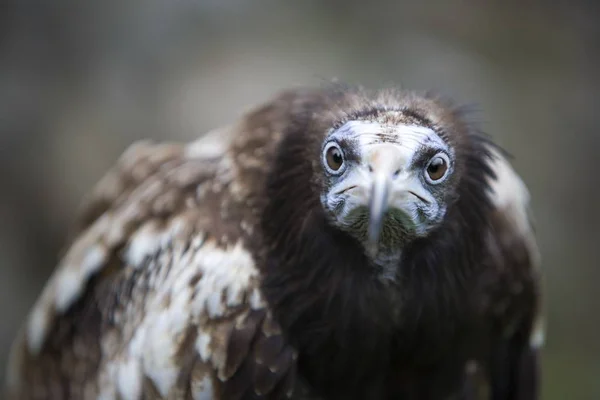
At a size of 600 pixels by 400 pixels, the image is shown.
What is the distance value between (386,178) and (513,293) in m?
1.42

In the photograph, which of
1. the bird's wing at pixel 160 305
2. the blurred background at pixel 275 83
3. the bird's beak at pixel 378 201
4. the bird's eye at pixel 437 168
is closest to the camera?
the bird's beak at pixel 378 201

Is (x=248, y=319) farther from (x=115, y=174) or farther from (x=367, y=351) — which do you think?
(x=115, y=174)

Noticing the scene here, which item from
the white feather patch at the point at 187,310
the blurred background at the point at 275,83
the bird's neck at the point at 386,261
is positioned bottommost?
the white feather patch at the point at 187,310

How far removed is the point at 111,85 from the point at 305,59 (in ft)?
5.48

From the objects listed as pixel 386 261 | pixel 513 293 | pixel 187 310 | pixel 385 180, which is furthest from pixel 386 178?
pixel 513 293

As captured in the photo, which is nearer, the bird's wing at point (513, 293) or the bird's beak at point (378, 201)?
the bird's beak at point (378, 201)

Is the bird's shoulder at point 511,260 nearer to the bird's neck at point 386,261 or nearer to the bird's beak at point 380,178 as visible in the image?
the bird's neck at point 386,261

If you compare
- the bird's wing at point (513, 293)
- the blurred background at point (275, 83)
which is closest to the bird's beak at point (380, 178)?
the bird's wing at point (513, 293)

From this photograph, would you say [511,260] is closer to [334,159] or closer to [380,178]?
[334,159]

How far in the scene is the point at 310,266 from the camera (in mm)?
3092

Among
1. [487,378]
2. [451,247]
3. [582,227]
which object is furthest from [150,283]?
[582,227]

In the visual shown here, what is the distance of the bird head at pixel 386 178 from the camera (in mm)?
2562

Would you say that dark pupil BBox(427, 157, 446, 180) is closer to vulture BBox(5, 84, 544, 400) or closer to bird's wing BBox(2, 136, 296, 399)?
vulture BBox(5, 84, 544, 400)

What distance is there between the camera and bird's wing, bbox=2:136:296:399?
10.1 ft
